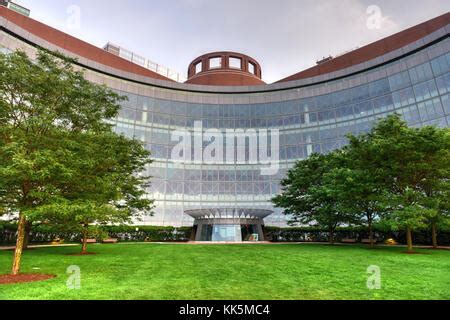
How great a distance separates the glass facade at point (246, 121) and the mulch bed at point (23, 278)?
3684 centimetres

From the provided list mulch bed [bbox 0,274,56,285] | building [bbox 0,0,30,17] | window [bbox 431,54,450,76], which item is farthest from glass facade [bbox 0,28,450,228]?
mulch bed [bbox 0,274,56,285]

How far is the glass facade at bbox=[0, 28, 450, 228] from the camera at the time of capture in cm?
4641

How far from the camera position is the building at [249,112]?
44781 millimetres

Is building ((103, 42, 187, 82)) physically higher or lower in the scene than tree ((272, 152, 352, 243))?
higher

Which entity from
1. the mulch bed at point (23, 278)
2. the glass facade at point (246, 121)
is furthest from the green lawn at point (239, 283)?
the glass facade at point (246, 121)

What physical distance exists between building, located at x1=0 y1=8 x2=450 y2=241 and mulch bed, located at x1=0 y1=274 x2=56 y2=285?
34618 mm

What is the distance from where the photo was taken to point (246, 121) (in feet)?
178

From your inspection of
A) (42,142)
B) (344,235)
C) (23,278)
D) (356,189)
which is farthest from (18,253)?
(344,235)

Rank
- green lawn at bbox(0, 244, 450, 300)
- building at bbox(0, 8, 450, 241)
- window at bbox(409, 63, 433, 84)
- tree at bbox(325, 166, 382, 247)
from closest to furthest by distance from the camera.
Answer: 1. green lawn at bbox(0, 244, 450, 300)
2. tree at bbox(325, 166, 382, 247)
3. window at bbox(409, 63, 433, 84)
4. building at bbox(0, 8, 450, 241)

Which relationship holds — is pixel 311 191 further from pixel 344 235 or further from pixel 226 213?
pixel 226 213

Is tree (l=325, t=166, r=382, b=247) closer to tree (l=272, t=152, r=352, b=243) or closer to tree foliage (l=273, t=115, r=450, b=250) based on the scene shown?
tree foliage (l=273, t=115, r=450, b=250)

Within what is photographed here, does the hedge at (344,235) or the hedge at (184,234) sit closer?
the hedge at (344,235)

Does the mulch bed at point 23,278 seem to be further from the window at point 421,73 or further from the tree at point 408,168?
the window at point 421,73
